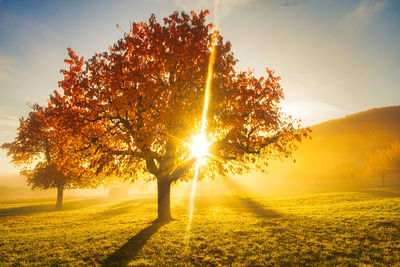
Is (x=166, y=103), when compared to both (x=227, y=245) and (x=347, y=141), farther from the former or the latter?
(x=347, y=141)

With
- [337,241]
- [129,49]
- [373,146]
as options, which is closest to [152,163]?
[129,49]

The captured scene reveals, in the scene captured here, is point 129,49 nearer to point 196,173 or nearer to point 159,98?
point 159,98

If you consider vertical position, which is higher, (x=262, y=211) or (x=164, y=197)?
(x=164, y=197)

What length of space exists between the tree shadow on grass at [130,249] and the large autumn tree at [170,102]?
196 inches

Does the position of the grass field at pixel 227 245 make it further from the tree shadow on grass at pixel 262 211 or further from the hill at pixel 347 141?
the hill at pixel 347 141

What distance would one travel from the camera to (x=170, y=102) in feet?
45.3

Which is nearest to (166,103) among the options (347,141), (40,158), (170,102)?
(170,102)

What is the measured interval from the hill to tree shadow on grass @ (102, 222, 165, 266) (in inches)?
3706

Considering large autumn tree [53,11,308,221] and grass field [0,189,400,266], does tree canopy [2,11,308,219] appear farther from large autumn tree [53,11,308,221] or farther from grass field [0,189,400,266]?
grass field [0,189,400,266]

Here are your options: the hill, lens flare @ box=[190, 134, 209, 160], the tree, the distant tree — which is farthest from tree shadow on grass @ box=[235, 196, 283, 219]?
the hill

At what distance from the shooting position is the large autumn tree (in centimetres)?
1395

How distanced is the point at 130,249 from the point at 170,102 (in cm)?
887

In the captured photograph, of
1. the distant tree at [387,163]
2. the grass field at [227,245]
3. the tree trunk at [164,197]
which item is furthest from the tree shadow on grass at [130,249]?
the distant tree at [387,163]

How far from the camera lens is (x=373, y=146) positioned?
11625 cm
